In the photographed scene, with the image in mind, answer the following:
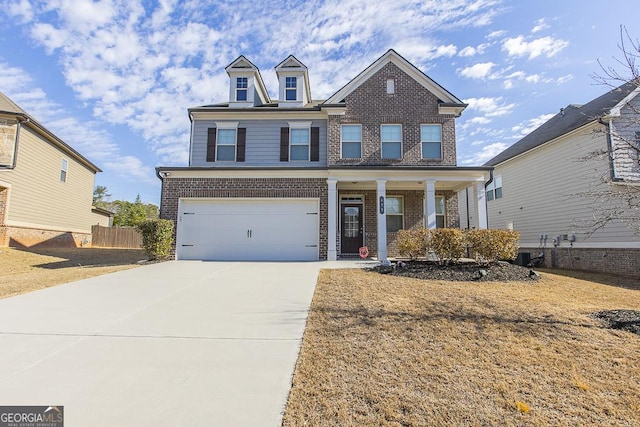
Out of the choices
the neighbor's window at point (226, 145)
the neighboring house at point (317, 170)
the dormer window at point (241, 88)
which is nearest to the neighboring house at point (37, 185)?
the neighboring house at point (317, 170)

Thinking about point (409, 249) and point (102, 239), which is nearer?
point (409, 249)

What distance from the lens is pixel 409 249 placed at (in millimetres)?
9828

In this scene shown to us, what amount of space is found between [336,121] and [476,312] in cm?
990

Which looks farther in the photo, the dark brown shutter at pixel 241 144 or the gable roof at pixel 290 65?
the gable roof at pixel 290 65

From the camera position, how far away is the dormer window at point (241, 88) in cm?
1449

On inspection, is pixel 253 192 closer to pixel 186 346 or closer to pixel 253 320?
pixel 253 320

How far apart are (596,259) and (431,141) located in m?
7.49

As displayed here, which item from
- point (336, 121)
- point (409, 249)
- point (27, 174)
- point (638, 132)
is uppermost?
point (336, 121)

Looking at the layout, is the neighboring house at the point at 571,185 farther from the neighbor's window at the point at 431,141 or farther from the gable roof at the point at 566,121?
the neighbor's window at the point at 431,141

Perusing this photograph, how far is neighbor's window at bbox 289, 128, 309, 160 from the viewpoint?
13.6 m

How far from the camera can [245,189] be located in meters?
12.2

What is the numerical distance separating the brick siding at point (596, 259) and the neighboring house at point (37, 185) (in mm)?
23259

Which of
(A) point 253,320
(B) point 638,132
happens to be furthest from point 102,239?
(B) point 638,132

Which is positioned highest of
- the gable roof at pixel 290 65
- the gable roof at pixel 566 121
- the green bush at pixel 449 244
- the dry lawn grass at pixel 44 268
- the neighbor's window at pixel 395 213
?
the gable roof at pixel 290 65
